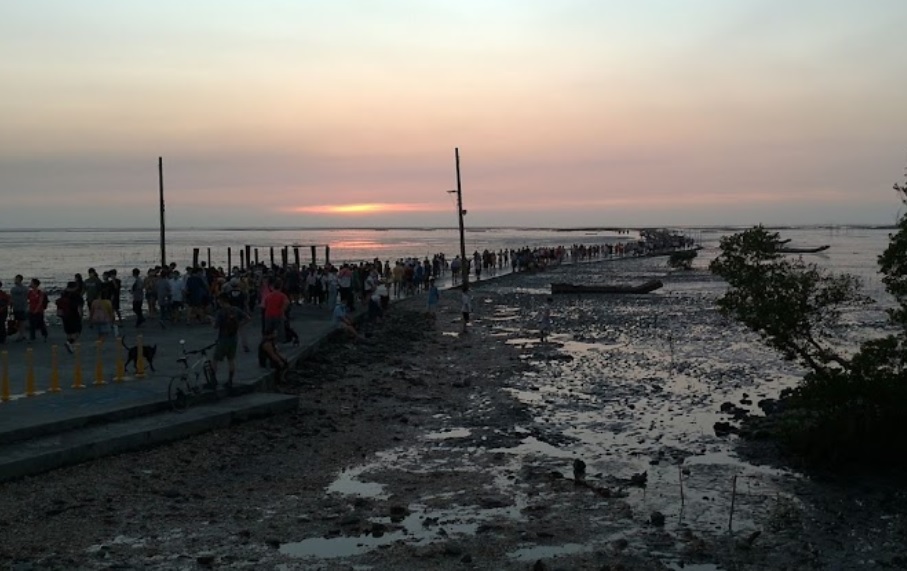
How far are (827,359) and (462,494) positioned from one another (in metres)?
6.14

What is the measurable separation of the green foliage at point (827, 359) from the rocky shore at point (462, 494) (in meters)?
0.74

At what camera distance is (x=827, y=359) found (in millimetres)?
12641

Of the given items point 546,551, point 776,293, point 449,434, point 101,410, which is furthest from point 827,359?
point 101,410

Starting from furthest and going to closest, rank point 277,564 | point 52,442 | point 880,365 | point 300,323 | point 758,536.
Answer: point 300,323 → point 880,365 → point 52,442 → point 758,536 → point 277,564

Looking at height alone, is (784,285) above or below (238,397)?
above

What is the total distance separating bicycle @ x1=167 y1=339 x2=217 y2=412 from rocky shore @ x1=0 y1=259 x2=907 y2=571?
2.65 feet

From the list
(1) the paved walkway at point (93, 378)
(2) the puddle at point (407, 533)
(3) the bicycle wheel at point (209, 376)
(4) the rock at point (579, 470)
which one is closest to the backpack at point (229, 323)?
(3) the bicycle wheel at point (209, 376)

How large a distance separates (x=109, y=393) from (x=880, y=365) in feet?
36.1

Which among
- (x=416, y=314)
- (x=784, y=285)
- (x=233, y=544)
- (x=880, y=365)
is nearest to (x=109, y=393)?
(x=233, y=544)

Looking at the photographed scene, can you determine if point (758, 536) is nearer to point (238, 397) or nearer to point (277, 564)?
point (277, 564)

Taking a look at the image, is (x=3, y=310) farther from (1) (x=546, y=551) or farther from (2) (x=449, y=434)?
(1) (x=546, y=551)

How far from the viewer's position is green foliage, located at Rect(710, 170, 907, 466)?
11.4 m

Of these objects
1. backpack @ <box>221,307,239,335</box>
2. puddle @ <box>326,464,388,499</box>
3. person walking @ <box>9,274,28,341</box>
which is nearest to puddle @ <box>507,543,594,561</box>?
puddle @ <box>326,464,388,499</box>

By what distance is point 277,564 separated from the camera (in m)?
7.73
